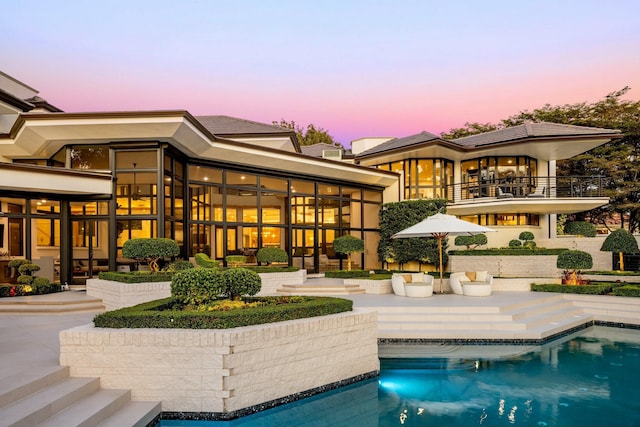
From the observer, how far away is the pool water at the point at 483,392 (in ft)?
19.8

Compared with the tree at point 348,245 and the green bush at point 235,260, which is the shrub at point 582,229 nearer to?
the tree at point 348,245

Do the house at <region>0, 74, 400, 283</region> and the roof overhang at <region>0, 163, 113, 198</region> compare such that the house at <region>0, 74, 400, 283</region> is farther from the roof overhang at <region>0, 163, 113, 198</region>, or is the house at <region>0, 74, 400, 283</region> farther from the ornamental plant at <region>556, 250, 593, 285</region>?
the ornamental plant at <region>556, 250, 593, 285</region>

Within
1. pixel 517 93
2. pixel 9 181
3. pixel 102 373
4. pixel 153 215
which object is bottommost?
pixel 102 373

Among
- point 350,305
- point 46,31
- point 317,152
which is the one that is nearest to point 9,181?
point 46,31

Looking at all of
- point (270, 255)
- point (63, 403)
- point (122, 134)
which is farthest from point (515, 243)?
point (63, 403)

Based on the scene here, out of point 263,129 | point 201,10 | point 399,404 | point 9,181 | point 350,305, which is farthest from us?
point 263,129

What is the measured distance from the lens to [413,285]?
13.3m

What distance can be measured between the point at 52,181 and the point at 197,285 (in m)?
8.89

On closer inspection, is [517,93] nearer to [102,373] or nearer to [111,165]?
[111,165]

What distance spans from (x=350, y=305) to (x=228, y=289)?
232cm

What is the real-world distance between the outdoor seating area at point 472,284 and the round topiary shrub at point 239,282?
8.38 metres

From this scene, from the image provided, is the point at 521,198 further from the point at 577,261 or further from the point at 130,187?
the point at 130,187

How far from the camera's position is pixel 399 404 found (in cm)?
666

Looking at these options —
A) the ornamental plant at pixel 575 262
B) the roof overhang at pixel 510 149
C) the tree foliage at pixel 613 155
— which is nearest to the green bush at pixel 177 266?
the ornamental plant at pixel 575 262
